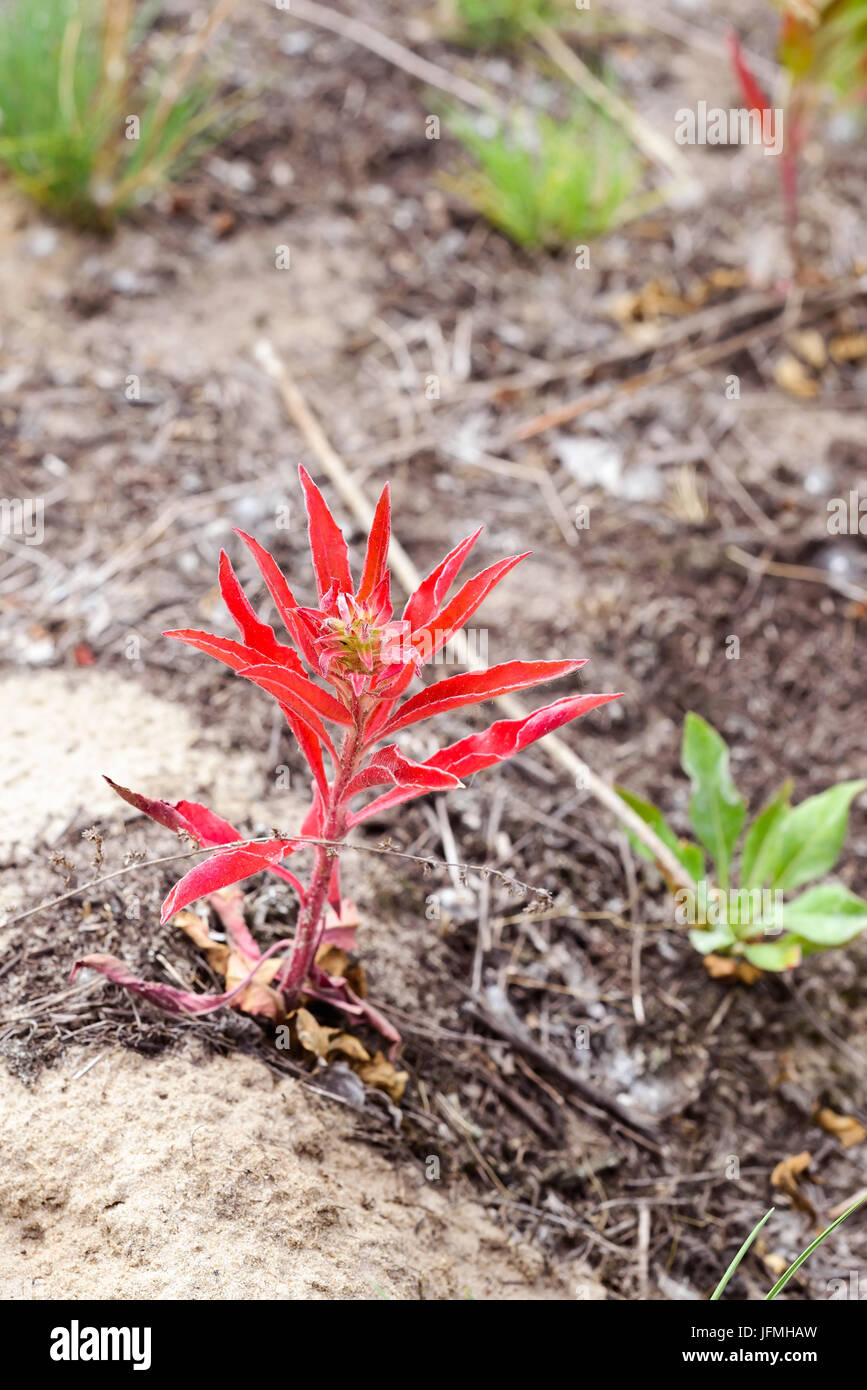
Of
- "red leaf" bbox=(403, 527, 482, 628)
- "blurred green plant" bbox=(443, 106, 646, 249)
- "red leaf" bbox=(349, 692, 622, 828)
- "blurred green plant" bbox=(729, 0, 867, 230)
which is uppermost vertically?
"blurred green plant" bbox=(729, 0, 867, 230)

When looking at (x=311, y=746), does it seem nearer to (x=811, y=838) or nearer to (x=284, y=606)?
(x=284, y=606)

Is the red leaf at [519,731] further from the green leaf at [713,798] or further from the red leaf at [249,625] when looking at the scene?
the green leaf at [713,798]

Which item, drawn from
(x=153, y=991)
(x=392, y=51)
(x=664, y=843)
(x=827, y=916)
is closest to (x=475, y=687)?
(x=153, y=991)

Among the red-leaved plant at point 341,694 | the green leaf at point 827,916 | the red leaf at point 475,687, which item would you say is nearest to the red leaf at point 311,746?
the red-leaved plant at point 341,694

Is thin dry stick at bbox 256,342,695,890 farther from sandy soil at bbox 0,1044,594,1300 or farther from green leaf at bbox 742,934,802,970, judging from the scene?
sandy soil at bbox 0,1044,594,1300

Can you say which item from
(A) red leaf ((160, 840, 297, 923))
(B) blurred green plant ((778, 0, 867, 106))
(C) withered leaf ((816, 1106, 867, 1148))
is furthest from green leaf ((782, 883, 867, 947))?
(B) blurred green plant ((778, 0, 867, 106))

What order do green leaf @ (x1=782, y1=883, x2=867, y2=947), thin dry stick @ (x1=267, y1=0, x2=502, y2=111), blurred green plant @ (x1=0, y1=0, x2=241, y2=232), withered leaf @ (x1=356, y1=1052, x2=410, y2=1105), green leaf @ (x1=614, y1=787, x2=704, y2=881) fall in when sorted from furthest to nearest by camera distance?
thin dry stick @ (x1=267, y1=0, x2=502, y2=111)
blurred green plant @ (x1=0, y1=0, x2=241, y2=232)
green leaf @ (x1=614, y1=787, x2=704, y2=881)
green leaf @ (x1=782, y1=883, x2=867, y2=947)
withered leaf @ (x1=356, y1=1052, x2=410, y2=1105)

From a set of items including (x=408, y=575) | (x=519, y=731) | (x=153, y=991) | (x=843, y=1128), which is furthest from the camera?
(x=408, y=575)
